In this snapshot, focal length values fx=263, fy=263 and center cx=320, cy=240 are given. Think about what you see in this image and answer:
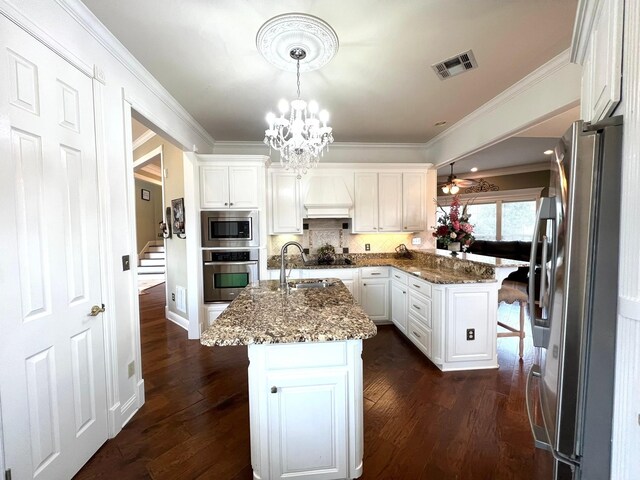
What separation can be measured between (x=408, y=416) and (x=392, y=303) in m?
1.85

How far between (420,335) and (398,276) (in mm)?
846

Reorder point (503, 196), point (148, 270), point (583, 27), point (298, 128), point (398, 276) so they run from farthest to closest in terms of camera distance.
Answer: point (148, 270) < point (503, 196) < point (398, 276) < point (298, 128) < point (583, 27)

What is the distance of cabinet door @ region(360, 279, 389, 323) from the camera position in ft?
12.5

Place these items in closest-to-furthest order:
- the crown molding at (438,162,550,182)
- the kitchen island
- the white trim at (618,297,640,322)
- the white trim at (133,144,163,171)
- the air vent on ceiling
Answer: the white trim at (618,297,640,322)
the kitchen island
the air vent on ceiling
the white trim at (133,144,163,171)
the crown molding at (438,162,550,182)

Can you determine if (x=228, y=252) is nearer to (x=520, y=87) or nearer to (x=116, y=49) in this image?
(x=116, y=49)

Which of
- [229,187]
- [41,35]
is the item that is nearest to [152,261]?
[229,187]

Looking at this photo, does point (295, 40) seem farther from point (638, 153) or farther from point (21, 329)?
point (21, 329)

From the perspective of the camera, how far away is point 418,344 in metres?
3.05

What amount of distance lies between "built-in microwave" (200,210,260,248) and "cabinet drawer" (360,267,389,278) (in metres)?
1.54

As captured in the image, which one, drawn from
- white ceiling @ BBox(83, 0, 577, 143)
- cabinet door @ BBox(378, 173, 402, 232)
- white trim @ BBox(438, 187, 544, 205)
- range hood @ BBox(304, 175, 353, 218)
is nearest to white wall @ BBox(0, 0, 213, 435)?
white ceiling @ BBox(83, 0, 577, 143)

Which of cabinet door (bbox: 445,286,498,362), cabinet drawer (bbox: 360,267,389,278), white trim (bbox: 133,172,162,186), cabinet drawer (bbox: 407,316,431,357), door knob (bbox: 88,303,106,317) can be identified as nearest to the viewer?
door knob (bbox: 88,303,106,317)

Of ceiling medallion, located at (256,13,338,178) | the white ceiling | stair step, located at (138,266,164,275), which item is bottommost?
stair step, located at (138,266,164,275)

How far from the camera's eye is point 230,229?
3.55 m

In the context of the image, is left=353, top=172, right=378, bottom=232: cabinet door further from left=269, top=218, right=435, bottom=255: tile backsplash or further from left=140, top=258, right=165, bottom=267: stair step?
left=140, top=258, right=165, bottom=267: stair step
